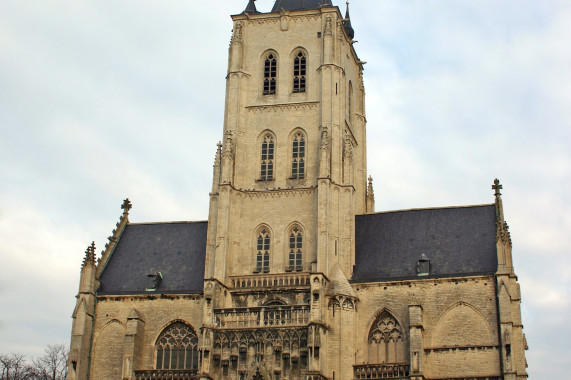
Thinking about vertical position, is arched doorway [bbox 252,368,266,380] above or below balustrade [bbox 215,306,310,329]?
below

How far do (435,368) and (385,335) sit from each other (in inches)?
127

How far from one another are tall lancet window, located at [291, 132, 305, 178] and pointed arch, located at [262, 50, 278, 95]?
3672 millimetres

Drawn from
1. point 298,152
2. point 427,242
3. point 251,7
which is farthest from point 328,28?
point 427,242

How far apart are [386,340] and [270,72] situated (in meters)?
18.5

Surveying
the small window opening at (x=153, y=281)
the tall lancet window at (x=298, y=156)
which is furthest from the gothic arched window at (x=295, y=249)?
the small window opening at (x=153, y=281)

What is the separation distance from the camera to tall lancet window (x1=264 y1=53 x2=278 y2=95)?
50.4 m

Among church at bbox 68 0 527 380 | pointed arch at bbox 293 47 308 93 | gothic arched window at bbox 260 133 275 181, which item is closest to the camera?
church at bbox 68 0 527 380

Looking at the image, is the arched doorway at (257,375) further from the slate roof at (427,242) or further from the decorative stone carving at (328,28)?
the decorative stone carving at (328,28)

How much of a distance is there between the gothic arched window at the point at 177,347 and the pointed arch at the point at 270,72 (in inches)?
608

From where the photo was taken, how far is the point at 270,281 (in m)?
45.0

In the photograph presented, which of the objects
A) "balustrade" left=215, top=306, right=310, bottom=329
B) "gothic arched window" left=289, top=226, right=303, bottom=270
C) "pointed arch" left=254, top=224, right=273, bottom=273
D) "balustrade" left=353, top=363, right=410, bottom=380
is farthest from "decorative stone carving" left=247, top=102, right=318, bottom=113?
"balustrade" left=353, top=363, right=410, bottom=380

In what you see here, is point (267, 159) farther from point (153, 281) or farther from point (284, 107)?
point (153, 281)

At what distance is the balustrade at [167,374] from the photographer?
142 ft

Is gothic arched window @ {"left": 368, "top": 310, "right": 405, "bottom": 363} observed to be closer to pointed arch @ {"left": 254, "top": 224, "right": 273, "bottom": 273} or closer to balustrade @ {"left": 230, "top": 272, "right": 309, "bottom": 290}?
balustrade @ {"left": 230, "top": 272, "right": 309, "bottom": 290}
